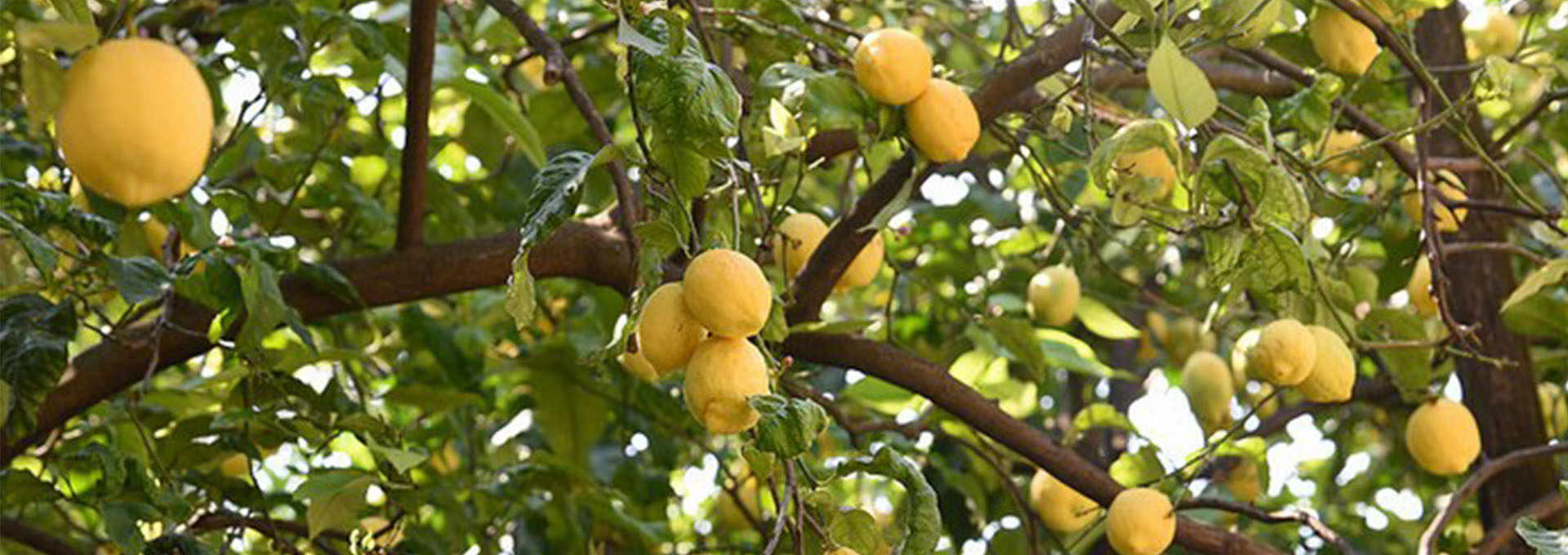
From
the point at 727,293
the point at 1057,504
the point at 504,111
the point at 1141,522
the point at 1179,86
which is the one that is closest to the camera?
the point at 727,293

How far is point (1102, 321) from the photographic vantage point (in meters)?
2.42

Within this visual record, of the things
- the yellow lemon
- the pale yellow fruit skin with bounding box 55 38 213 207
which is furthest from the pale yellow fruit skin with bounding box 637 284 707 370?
the pale yellow fruit skin with bounding box 55 38 213 207

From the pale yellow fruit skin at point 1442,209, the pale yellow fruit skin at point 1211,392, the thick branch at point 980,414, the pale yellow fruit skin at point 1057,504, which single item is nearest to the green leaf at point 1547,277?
the pale yellow fruit skin at point 1442,209

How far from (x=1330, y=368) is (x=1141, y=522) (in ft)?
0.70

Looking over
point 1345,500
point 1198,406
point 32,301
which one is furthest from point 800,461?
point 1345,500

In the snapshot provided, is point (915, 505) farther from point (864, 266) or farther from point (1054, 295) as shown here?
point (1054, 295)

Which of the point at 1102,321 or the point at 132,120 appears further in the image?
the point at 1102,321

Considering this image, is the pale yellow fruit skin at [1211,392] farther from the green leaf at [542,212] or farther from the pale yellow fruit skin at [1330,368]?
the green leaf at [542,212]

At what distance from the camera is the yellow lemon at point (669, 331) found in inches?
46.9

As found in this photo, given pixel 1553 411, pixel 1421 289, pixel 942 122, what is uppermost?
pixel 942 122

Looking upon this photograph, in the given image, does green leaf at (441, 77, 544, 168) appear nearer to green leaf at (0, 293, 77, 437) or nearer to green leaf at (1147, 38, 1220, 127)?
green leaf at (0, 293, 77, 437)

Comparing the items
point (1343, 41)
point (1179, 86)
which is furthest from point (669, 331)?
point (1343, 41)

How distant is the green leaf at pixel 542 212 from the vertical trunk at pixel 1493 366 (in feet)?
4.07

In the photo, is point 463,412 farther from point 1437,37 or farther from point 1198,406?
point 1437,37
